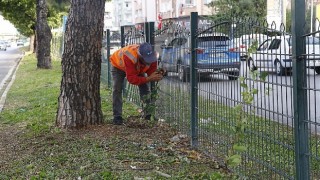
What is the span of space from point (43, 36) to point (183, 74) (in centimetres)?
1801

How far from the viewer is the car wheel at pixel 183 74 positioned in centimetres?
653

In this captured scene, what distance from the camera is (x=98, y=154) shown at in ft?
19.6

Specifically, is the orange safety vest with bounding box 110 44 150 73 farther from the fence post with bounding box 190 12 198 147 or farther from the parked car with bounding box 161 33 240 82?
the fence post with bounding box 190 12 198 147

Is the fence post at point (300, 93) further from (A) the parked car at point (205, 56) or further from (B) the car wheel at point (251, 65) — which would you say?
(A) the parked car at point (205, 56)

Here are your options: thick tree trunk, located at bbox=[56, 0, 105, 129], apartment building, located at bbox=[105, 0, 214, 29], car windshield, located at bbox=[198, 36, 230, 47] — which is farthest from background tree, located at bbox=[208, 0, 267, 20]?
car windshield, located at bbox=[198, 36, 230, 47]

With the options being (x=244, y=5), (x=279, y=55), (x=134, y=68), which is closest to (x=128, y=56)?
(x=134, y=68)

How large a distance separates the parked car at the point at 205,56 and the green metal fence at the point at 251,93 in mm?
11

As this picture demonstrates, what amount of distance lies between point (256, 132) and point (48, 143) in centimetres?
305

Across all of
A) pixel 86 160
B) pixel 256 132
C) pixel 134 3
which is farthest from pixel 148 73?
pixel 134 3

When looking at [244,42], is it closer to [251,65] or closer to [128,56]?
[251,65]

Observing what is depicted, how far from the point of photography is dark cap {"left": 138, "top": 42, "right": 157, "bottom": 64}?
6.95 m

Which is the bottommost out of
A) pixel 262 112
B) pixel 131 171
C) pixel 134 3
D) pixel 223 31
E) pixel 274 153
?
pixel 131 171

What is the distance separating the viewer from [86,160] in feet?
18.9

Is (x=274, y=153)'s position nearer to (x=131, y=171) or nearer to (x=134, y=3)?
(x=131, y=171)
